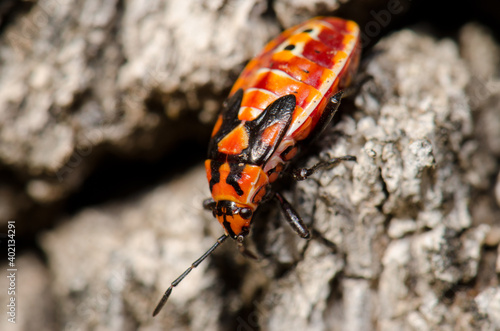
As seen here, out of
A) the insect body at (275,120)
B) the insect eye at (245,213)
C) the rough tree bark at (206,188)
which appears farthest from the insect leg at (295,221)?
the insect eye at (245,213)

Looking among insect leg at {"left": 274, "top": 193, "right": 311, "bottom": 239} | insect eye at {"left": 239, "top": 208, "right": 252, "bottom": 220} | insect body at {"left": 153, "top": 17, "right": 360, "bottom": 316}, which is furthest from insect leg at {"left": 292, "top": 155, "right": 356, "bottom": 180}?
insect eye at {"left": 239, "top": 208, "right": 252, "bottom": 220}

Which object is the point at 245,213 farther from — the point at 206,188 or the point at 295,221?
the point at 206,188

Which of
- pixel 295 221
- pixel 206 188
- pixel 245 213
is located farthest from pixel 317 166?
pixel 206 188

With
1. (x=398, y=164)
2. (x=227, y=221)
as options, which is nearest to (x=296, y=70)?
(x=398, y=164)

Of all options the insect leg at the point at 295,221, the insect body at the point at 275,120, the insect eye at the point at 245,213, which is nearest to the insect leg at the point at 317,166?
the insect body at the point at 275,120

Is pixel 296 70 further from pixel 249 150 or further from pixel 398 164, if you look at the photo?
pixel 398 164

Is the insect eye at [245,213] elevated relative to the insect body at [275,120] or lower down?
lower down

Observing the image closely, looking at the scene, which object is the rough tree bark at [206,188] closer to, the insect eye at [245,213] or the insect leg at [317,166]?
the insect leg at [317,166]
